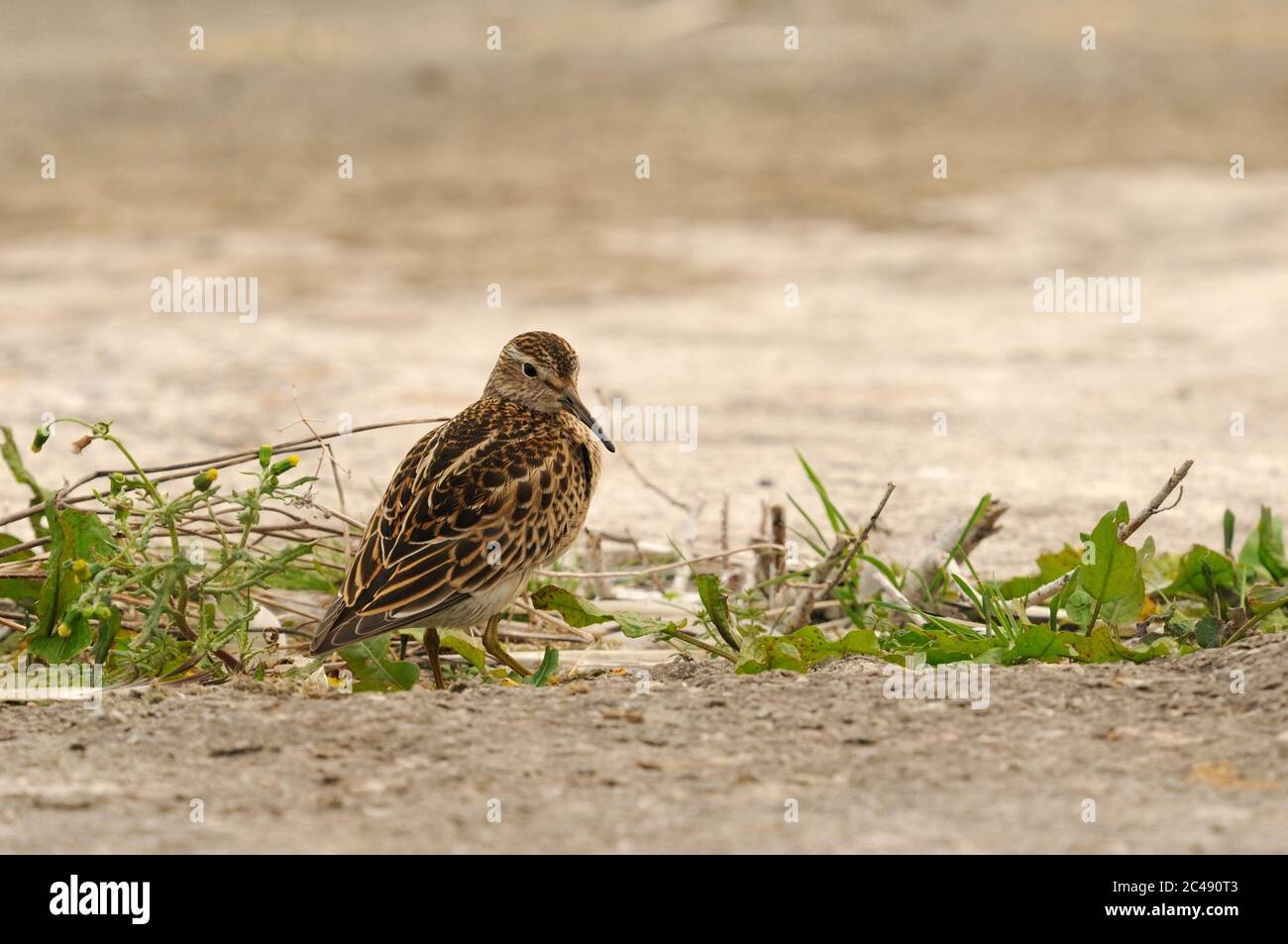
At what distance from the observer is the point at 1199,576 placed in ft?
19.2

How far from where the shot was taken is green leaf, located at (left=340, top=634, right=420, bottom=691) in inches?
199

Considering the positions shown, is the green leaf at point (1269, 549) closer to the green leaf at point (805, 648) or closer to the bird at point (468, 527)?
the green leaf at point (805, 648)

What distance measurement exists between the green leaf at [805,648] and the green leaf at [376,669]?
0.95m

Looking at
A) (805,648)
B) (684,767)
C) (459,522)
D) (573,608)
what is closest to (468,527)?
(459,522)

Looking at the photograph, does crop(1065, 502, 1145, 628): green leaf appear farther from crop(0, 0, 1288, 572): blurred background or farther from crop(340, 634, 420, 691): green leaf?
crop(0, 0, 1288, 572): blurred background

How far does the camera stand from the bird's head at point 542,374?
5984 mm

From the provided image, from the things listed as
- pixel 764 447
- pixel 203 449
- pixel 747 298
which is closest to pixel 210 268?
pixel 747 298

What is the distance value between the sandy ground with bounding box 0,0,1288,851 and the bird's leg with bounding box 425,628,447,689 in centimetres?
60

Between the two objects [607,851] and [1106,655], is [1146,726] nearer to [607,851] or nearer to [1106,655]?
[1106,655]

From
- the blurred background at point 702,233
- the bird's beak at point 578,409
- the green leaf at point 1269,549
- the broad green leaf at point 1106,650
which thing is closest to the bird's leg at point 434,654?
the bird's beak at point 578,409

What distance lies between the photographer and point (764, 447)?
32.4ft

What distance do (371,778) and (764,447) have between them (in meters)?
6.13

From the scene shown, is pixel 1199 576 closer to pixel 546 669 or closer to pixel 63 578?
pixel 546 669

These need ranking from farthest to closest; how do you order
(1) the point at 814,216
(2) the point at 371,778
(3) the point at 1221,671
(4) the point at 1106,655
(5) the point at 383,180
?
(5) the point at 383,180
(1) the point at 814,216
(4) the point at 1106,655
(3) the point at 1221,671
(2) the point at 371,778
